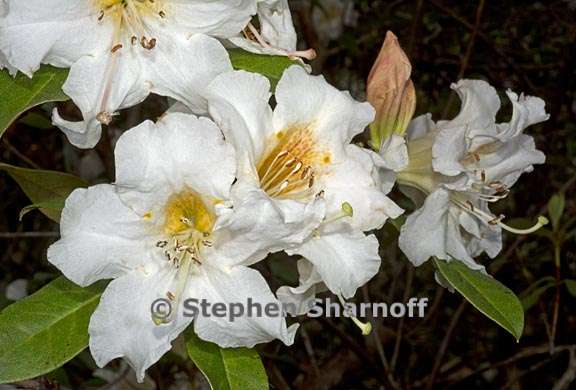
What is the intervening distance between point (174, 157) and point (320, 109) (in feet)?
0.59

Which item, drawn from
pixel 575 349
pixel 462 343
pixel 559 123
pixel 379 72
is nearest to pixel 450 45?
pixel 559 123

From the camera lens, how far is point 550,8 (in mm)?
2902

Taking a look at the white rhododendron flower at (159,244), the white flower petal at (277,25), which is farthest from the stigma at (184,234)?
the white flower petal at (277,25)

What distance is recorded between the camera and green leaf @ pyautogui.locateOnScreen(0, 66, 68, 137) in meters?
0.97

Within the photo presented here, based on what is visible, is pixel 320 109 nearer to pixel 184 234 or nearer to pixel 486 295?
pixel 184 234

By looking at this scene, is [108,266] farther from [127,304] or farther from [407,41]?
[407,41]

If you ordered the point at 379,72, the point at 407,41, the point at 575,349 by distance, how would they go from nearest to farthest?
the point at 379,72 < the point at 575,349 < the point at 407,41

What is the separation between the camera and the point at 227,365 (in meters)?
1.06

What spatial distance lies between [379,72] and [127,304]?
42 centimetres

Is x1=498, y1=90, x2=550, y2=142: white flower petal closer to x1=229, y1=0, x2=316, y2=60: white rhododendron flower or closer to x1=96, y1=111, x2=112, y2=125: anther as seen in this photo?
x1=229, y1=0, x2=316, y2=60: white rhododendron flower

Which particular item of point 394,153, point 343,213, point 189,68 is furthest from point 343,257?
point 189,68

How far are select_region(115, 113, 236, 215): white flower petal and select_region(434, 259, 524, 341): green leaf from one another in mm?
353

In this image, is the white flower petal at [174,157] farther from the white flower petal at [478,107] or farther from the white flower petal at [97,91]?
the white flower petal at [478,107]

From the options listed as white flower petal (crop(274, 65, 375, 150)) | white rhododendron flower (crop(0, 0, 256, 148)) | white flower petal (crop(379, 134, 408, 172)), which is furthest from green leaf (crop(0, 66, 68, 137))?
white flower petal (crop(379, 134, 408, 172))
